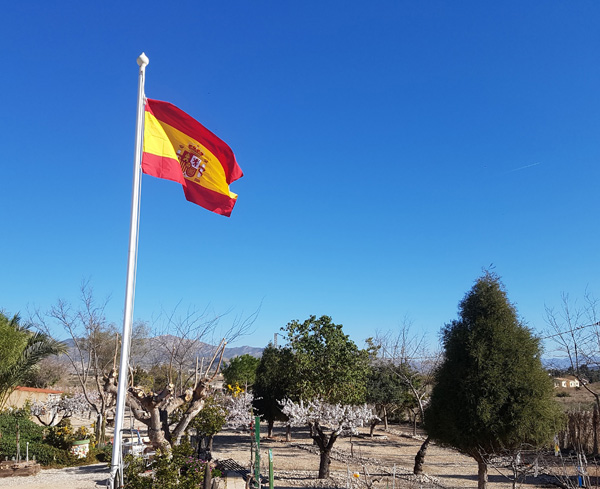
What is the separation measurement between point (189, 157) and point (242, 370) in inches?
1427

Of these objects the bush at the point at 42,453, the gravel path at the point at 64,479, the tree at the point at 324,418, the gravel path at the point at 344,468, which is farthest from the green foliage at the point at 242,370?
the tree at the point at 324,418

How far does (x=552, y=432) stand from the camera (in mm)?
11281

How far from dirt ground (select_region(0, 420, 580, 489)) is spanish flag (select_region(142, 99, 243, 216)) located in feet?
18.0

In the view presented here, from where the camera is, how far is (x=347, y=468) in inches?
639

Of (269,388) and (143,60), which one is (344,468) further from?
(143,60)

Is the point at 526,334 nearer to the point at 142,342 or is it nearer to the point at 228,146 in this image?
the point at 228,146

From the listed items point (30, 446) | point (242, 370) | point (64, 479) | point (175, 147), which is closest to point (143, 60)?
point (175, 147)

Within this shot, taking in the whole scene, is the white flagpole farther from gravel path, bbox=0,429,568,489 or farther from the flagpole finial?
gravel path, bbox=0,429,568,489

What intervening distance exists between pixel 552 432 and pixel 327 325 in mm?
7802

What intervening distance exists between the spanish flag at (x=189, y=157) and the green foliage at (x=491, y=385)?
7.12m

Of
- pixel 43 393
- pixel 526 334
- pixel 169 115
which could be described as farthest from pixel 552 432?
pixel 43 393

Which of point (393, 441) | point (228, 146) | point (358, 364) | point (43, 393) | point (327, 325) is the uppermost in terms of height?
point (228, 146)

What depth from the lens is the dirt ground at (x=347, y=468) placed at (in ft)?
48.4

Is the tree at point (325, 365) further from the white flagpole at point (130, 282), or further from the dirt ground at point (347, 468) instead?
the white flagpole at point (130, 282)
